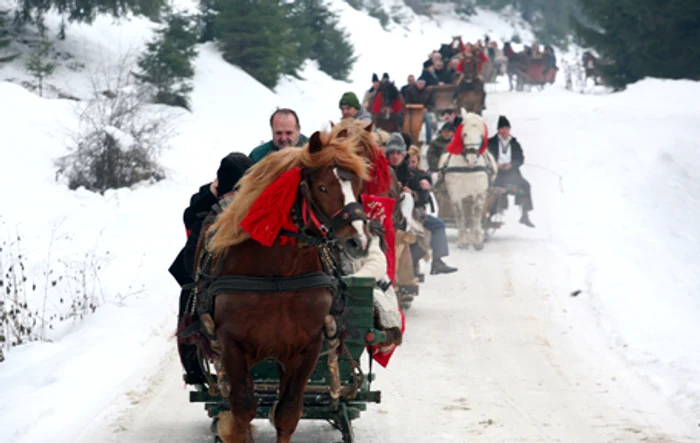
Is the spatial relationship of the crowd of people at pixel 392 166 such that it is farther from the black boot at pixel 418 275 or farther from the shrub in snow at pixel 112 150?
the shrub in snow at pixel 112 150

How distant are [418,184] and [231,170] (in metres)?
5.88

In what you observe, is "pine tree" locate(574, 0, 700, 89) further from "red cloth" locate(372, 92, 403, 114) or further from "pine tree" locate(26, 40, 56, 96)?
"pine tree" locate(26, 40, 56, 96)

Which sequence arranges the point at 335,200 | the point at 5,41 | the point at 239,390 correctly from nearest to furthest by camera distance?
the point at 335,200, the point at 239,390, the point at 5,41

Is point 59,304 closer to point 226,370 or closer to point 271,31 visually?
point 226,370

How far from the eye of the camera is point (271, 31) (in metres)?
29.2

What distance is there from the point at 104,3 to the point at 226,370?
18.2 metres

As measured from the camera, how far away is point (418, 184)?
476 inches

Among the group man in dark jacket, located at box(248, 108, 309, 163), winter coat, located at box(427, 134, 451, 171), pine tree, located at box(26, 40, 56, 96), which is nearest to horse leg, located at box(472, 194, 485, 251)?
winter coat, located at box(427, 134, 451, 171)

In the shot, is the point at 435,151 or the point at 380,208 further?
the point at 435,151

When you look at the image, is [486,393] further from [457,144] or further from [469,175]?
[457,144]

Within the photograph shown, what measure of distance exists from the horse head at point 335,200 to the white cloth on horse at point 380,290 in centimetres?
163

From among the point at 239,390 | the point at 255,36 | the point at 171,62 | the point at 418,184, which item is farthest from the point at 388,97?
the point at 239,390

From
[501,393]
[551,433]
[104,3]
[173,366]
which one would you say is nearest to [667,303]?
[501,393]

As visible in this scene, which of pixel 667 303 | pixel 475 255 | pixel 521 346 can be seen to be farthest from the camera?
pixel 475 255
